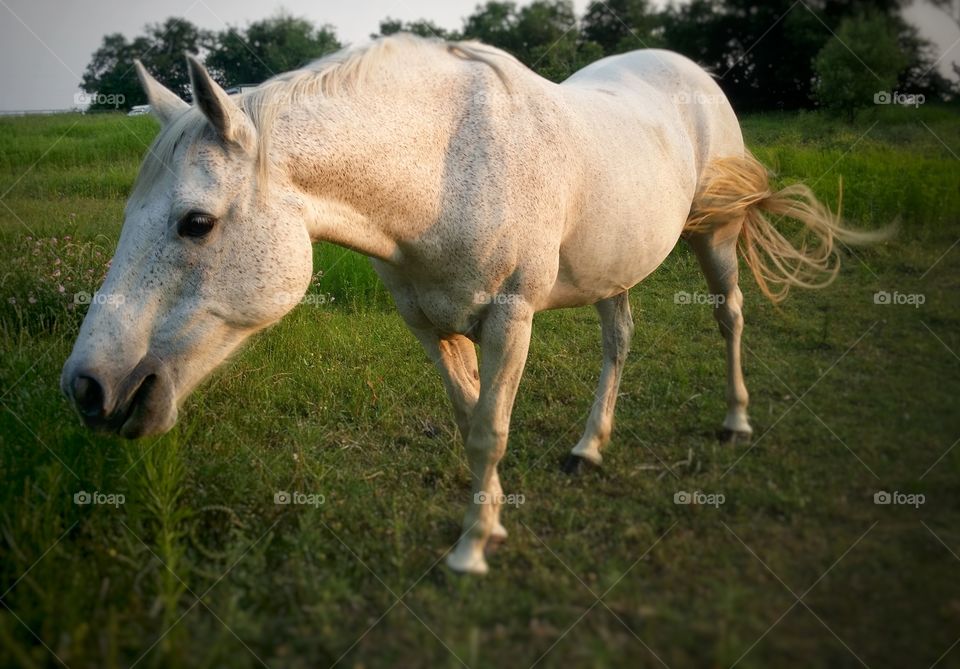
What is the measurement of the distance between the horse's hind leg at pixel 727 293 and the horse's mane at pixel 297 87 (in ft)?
6.93

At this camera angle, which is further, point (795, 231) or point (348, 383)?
point (795, 231)

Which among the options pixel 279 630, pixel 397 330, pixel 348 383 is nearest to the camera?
pixel 279 630

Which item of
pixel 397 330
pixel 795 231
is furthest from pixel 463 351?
pixel 795 231

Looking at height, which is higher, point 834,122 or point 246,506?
point 834,122

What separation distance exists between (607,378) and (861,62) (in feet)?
8.24

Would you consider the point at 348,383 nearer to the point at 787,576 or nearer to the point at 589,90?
the point at 589,90

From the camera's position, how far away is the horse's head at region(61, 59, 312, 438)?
2219 millimetres

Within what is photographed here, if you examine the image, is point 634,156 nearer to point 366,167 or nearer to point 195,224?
point 366,167

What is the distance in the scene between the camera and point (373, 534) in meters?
3.21

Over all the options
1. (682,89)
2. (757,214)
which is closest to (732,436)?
(757,214)

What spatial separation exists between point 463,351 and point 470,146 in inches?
42.6

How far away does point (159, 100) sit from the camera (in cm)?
257

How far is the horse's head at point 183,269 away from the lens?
7.28 ft

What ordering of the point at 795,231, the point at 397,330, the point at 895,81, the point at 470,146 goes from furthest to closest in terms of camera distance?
the point at 795,231
the point at 397,330
the point at 895,81
the point at 470,146
